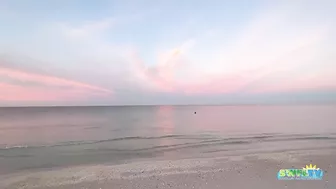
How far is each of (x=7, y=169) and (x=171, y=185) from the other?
10999mm

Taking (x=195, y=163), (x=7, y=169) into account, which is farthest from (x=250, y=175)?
(x=7, y=169)

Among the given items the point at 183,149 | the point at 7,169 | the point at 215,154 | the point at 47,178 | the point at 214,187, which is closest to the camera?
the point at 214,187

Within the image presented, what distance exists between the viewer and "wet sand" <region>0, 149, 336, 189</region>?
10.8 metres

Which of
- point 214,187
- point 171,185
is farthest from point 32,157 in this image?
point 214,187

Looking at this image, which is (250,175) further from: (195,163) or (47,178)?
(47,178)

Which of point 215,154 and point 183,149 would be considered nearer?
point 215,154

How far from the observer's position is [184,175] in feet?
40.2

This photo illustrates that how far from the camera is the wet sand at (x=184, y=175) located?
10750mm

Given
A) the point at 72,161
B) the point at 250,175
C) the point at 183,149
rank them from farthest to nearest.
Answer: the point at 183,149, the point at 72,161, the point at 250,175

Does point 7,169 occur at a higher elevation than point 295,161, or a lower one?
lower

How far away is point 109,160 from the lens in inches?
682

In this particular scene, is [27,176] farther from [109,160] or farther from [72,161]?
[109,160]

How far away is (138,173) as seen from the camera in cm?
1309

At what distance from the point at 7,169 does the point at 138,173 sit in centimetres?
855
